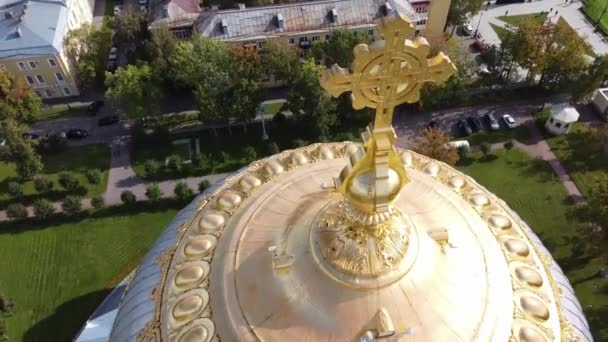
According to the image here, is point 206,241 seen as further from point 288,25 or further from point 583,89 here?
point 583,89

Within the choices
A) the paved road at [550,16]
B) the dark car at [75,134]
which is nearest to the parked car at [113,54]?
the dark car at [75,134]

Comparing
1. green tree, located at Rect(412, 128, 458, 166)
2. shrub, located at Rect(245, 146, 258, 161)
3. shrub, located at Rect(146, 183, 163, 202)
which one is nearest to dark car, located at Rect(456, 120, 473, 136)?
green tree, located at Rect(412, 128, 458, 166)

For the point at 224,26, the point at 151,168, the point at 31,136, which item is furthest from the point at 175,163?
the point at 31,136

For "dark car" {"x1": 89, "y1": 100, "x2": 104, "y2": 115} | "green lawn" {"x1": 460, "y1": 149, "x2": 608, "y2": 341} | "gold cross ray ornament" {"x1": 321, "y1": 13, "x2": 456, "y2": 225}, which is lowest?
"green lawn" {"x1": 460, "y1": 149, "x2": 608, "y2": 341}

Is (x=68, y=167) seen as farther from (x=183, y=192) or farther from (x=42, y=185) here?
(x=183, y=192)

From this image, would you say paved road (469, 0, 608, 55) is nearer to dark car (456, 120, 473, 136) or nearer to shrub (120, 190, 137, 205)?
dark car (456, 120, 473, 136)

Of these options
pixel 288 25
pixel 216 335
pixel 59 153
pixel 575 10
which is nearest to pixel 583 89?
pixel 575 10

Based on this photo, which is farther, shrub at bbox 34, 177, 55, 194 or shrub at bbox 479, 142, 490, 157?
shrub at bbox 479, 142, 490, 157

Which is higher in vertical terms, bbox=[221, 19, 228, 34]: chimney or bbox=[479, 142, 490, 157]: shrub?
bbox=[221, 19, 228, 34]: chimney
